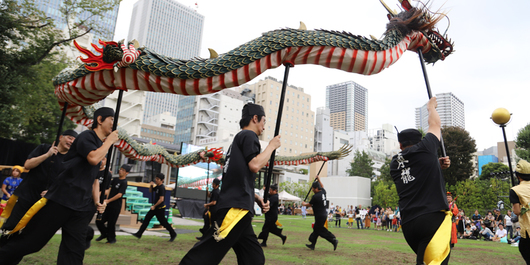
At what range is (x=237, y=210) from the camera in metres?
3.09

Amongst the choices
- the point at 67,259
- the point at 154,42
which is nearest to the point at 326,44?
the point at 67,259

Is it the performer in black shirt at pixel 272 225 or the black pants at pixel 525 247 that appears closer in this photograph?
the black pants at pixel 525 247

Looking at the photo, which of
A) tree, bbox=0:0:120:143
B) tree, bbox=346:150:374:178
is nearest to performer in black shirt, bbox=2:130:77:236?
tree, bbox=0:0:120:143

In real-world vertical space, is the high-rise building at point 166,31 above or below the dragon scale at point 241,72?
above

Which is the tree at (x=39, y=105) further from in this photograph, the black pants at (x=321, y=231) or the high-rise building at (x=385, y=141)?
the high-rise building at (x=385, y=141)

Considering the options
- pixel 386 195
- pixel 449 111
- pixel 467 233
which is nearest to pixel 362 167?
pixel 386 195

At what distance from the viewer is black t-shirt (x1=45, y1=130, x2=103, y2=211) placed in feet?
10.9

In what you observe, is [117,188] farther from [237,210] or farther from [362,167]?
[362,167]

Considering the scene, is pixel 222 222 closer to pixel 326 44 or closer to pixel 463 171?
pixel 326 44

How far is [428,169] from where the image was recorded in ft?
11.4

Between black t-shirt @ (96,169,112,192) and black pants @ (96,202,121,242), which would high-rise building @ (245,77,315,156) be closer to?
black pants @ (96,202,121,242)

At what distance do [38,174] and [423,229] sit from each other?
210 inches

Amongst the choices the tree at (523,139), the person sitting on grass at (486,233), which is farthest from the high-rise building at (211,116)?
the person sitting on grass at (486,233)

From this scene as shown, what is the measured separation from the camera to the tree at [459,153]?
109ft
